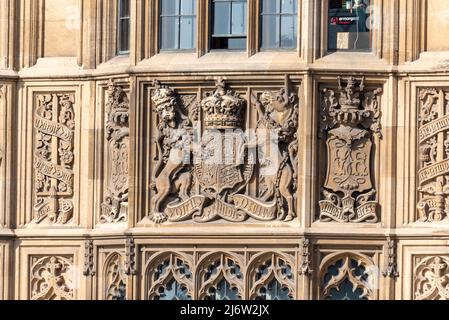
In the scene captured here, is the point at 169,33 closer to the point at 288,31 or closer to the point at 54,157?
the point at 288,31

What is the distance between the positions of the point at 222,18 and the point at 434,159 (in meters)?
3.77

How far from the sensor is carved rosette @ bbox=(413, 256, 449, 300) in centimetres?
5544

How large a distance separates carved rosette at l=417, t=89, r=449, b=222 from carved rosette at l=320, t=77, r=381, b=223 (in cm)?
70

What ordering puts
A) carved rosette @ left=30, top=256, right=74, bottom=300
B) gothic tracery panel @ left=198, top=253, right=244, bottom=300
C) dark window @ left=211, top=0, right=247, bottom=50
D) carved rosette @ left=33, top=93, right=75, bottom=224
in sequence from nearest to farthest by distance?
gothic tracery panel @ left=198, top=253, right=244, bottom=300, dark window @ left=211, top=0, right=247, bottom=50, carved rosette @ left=30, top=256, right=74, bottom=300, carved rosette @ left=33, top=93, right=75, bottom=224

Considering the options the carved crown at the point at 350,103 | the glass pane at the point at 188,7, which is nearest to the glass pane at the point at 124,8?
the glass pane at the point at 188,7

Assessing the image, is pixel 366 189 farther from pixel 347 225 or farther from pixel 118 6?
pixel 118 6

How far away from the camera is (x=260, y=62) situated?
55.7m

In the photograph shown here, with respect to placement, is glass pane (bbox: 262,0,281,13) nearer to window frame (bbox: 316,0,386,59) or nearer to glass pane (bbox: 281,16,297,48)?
glass pane (bbox: 281,16,297,48)

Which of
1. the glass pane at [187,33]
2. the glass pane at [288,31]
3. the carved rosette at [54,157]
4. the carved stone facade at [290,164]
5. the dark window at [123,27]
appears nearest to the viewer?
the carved stone facade at [290,164]

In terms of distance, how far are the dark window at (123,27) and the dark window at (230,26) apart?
151cm

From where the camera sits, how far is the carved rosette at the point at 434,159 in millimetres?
55594

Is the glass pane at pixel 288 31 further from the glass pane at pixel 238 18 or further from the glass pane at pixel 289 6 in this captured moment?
the glass pane at pixel 238 18

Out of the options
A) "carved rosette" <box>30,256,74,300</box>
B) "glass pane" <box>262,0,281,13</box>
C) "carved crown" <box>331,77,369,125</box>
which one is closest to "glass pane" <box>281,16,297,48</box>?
"glass pane" <box>262,0,281,13</box>

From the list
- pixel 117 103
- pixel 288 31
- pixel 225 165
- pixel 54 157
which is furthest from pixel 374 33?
pixel 54 157
